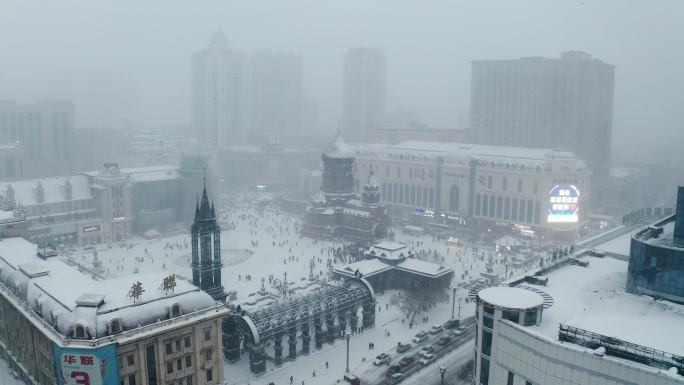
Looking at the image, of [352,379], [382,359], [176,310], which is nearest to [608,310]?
[382,359]

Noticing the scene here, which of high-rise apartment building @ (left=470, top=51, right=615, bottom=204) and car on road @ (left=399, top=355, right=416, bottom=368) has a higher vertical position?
high-rise apartment building @ (left=470, top=51, right=615, bottom=204)

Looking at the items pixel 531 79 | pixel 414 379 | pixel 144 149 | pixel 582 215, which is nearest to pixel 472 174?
pixel 582 215

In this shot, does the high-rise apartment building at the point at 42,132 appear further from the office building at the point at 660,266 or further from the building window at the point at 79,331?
the office building at the point at 660,266

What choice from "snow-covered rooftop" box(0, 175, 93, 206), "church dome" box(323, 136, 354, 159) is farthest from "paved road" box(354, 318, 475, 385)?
"snow-covered rooftop" box(0, 175, 93, 206)

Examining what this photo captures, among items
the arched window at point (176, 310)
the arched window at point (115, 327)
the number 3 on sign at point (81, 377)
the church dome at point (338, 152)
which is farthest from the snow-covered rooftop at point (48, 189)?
the arched window at point (115, 327)

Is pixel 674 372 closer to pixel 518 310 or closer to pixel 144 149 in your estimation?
pixel 518 310

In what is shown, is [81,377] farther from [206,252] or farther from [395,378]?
[395,378]

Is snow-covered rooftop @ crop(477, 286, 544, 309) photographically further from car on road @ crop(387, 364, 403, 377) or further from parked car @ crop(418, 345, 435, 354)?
parked car @ crop(418, 345, 435, 354)
